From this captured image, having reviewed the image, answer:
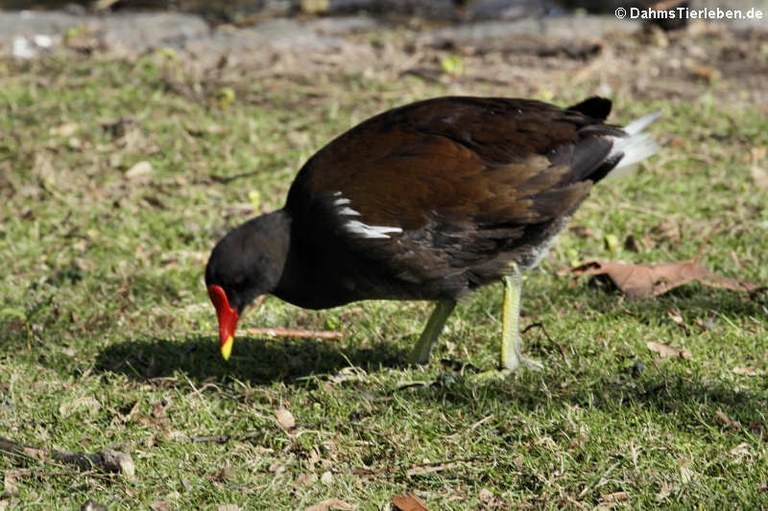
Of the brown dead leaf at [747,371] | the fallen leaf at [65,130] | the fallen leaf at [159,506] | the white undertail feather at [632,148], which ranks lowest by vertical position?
the fallen leaf at [159,506]

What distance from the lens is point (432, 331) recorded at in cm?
519

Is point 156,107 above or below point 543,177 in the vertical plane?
below

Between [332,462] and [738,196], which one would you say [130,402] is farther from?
[738,196]

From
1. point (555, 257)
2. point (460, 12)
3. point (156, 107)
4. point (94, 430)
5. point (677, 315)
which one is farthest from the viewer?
point (460, 12)

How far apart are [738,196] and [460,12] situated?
204 inches

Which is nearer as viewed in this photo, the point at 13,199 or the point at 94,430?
the point at 94,430

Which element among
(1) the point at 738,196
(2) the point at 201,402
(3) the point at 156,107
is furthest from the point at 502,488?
(3) the point at 156,107

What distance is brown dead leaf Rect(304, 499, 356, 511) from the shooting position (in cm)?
394

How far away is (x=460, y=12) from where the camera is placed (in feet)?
38.2

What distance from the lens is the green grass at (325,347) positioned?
412cm

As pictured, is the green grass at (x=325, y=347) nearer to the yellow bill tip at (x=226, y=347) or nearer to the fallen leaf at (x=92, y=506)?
the fallen leaf at (x=92, y=506)

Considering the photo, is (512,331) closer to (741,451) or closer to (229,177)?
(741,451)

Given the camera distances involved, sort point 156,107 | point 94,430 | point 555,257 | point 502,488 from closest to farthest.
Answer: point 502,488
point 94,430
point 555,257
point 156,107

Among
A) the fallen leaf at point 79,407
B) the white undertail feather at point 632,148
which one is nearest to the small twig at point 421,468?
the fallen leaf at point 79,407
